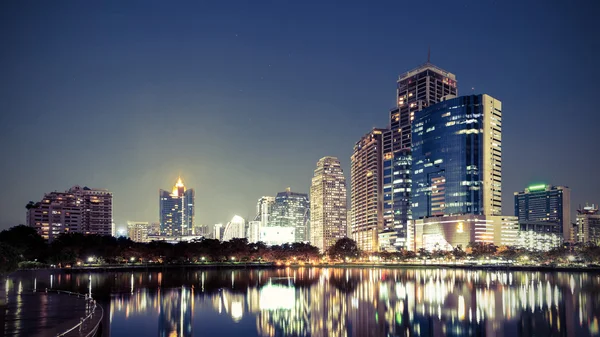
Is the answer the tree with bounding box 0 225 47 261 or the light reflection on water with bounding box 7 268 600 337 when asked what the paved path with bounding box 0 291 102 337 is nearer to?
the light reflection on water with bounding box 7 268 600 337

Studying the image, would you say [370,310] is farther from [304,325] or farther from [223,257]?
[223,257]

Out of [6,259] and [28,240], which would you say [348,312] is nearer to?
[6,259]

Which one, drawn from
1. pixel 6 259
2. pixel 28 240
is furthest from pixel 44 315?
pixel 28 240

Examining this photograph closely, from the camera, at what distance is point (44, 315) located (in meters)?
39.5

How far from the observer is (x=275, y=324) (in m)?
48.2

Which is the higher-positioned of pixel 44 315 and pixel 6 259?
pixel 6 259

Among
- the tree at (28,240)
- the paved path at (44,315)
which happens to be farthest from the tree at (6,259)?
the tree at (28,240)

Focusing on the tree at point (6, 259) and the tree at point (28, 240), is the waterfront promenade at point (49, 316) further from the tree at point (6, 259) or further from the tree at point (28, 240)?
the tree at point (28, 240)

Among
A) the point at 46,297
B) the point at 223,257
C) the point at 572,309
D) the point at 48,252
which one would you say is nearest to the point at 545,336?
the point at 572,309

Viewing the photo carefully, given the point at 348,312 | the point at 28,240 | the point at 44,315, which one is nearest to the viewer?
the point at 44,315

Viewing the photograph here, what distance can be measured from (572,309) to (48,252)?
124815 millimetres

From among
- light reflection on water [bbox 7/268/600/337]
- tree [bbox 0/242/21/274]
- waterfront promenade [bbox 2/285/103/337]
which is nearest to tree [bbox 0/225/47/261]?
light reflection on water [bbox 7/268/600/337]

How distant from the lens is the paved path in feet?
109

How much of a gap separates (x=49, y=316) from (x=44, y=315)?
853mm
